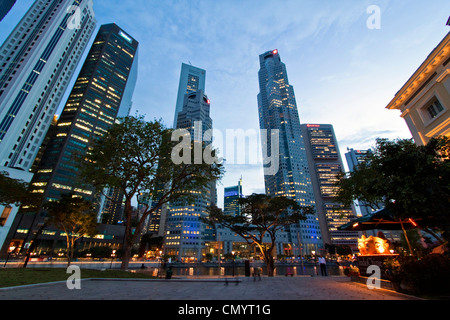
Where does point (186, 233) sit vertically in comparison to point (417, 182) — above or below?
above

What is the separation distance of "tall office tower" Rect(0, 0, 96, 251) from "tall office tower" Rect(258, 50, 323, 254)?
132882mm

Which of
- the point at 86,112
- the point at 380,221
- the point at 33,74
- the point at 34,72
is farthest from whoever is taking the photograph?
the point at 86,112

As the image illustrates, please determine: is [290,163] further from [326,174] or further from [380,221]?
[380,221]

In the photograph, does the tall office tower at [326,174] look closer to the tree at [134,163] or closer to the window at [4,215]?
the tree at [134,163]

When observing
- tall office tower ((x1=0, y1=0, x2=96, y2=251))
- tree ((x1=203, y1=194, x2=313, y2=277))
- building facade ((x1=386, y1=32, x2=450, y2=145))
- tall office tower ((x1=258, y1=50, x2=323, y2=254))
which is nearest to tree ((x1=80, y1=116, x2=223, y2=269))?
tree ((x1=203, y1=194, x2=313, y2=277))

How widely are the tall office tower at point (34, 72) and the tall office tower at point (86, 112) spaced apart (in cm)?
950

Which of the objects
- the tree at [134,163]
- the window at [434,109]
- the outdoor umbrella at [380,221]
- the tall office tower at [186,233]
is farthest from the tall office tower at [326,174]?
the tree at [134,163]

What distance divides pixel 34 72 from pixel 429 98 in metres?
130

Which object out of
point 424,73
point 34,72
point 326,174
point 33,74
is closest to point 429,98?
point 424,73

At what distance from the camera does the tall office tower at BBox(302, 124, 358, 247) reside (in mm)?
143750

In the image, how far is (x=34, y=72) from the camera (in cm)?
8769

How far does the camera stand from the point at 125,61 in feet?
477

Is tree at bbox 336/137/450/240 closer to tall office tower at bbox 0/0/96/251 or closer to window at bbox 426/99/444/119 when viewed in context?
window at bbox 426/99/444/119
